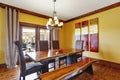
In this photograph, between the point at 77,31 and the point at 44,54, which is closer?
the point at 44,54

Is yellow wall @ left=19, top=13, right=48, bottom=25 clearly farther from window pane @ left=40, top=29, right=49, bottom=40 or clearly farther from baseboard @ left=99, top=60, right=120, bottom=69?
baseboard @ left=99, top=60, right=120, bottom=69

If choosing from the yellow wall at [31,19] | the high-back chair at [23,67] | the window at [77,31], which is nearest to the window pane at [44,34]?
the yellow wall at [31,19]

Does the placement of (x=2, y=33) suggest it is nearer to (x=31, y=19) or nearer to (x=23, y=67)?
(x=31, y=19)

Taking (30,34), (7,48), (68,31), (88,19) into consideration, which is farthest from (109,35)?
(7,48)

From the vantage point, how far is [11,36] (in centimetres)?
369

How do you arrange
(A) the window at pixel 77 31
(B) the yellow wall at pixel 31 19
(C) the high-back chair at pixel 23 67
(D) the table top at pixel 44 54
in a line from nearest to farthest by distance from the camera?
(C) the high-back chair at pixel 23 67 → (D) the table top at pixel 44 54 → (B) the yellow wall at pixel 31 19 → (A) the window at pixel 77 31

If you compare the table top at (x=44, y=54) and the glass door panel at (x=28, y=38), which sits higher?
the glass door panel at (x=28, y=38)

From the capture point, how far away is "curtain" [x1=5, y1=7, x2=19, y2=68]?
359 cm

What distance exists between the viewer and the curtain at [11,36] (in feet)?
11.8

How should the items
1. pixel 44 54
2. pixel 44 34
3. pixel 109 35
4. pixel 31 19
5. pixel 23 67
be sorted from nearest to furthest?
pixel 23 67, pixel 44 54, pixel 109 35, pixel 31 19, pixel 44 34

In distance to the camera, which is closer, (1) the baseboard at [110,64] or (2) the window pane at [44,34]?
(1) the baseboard at [110,64]

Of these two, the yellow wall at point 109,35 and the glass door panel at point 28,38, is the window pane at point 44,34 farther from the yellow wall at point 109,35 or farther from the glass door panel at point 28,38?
the yellow wall at point 109,35

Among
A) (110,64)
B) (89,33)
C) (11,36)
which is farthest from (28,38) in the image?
(110,64)

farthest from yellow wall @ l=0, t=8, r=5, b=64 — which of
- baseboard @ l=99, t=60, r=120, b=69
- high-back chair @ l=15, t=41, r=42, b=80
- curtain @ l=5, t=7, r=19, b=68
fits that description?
baseboard @ l=99, t=60, r=120, b=69
